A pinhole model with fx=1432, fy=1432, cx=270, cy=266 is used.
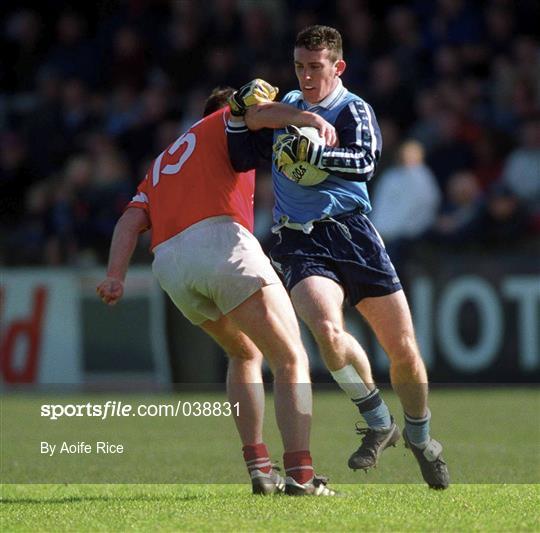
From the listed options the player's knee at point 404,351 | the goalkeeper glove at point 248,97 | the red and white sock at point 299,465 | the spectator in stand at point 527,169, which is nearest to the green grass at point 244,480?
the red and white sock at point 299,465

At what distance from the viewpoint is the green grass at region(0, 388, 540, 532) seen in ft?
20.2

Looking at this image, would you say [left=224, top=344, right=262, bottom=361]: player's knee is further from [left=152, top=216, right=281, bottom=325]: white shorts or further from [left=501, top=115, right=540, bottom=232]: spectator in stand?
[left=501, top=115, right=540, bottom=232]: spectator in stand

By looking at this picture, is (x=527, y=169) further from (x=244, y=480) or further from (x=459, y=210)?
(x=244, y=480)

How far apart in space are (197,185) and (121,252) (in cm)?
51

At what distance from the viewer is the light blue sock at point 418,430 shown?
7395 mm

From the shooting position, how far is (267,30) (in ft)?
58.8

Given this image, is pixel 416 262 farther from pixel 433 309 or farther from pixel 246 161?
pixel 246 161

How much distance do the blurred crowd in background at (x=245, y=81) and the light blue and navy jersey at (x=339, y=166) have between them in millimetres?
6929

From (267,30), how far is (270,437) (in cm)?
879

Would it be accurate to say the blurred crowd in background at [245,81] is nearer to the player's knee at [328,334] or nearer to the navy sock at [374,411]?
the navy sock at [374,411]

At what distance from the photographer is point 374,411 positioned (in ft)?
24.7

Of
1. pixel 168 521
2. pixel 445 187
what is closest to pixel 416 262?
pixel 445 187

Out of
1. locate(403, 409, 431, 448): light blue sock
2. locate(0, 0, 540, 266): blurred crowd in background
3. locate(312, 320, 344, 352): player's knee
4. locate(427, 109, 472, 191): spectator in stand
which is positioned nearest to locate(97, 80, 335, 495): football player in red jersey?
locate(312, 320, 344, 352): player's knee

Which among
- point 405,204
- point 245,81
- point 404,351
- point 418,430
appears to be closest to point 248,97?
point 404,351
